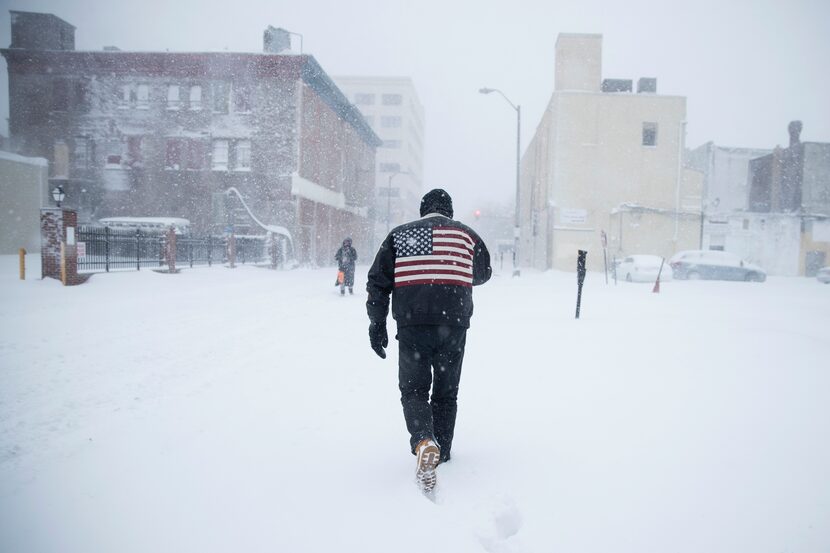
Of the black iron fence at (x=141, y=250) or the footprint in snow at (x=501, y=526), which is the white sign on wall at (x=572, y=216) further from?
the footprint in snow at (x=501, y=526)

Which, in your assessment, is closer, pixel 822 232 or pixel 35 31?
pixel 35 31

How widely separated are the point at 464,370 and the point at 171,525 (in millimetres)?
3771

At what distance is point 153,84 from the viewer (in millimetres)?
29797

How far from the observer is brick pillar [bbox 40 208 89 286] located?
13289mm

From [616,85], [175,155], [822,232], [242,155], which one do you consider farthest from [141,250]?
[822,232]

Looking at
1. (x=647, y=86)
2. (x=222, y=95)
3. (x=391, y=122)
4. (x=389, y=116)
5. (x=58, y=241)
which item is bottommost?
(x=58, y=241)

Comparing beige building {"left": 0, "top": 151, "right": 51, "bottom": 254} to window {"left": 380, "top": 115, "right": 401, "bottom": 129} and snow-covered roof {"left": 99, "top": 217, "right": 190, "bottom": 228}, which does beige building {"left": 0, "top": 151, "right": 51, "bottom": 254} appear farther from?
window {"left": 380, "top": 115, "right": 401, "bottom": 129}

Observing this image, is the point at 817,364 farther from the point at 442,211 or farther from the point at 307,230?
the point at 307,230

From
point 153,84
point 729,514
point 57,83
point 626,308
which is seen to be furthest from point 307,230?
point 729,514

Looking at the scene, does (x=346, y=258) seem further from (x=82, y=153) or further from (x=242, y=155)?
(x=82, y=153)

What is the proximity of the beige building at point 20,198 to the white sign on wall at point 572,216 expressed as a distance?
30.7 m

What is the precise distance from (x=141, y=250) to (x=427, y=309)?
18.7m

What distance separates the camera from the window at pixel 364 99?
79250mm

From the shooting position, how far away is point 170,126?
97.8ft
